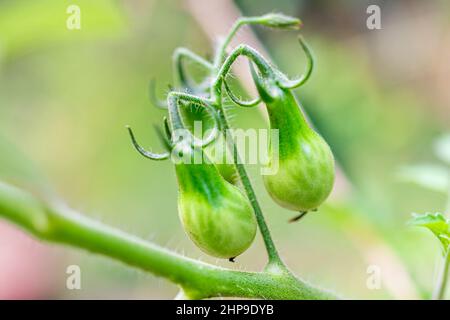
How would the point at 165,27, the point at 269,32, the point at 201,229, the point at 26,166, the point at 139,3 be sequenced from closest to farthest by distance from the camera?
the point at 26,166 < the point at 201,229 < the point at 139,3 < the point at 269,32 < the point at 165,27

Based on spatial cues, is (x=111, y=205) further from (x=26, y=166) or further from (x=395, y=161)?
(x=26, y=166)

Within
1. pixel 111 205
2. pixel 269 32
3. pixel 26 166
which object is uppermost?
pixel 269 32

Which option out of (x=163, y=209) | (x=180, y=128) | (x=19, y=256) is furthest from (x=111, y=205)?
(x=180, y=128)

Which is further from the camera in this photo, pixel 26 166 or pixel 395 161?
pixel 395 161
